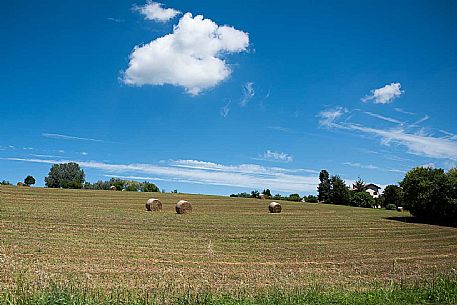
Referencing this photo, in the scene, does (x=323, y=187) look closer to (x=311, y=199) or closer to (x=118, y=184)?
(x=311, y=199)

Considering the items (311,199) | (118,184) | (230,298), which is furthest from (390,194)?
(230,298)

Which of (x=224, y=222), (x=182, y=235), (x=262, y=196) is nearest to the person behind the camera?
(x=182, y=235)

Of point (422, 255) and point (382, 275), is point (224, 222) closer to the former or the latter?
point (422, 255)

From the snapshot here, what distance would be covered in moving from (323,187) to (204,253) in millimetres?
90114

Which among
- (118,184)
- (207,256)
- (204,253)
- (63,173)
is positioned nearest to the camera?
(207,256)

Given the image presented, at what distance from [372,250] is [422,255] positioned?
2.68 m

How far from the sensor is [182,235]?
86.6 ft

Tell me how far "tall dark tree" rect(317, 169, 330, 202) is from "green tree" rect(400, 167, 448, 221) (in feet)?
175

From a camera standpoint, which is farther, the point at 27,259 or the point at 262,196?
the point at 262,196

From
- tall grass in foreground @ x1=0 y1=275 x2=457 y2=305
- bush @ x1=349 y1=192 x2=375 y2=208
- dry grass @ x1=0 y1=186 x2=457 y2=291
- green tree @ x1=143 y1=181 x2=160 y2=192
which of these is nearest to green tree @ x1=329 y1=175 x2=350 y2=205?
bush @ x1=349 y1=192 x2=375 y2=208

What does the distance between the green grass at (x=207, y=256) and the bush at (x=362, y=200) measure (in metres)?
60.5

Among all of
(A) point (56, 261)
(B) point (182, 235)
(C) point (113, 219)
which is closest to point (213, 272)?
(A) point (56, 261)

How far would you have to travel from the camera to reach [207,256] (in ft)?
64.9

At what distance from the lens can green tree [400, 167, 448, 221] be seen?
47562 millimetres
